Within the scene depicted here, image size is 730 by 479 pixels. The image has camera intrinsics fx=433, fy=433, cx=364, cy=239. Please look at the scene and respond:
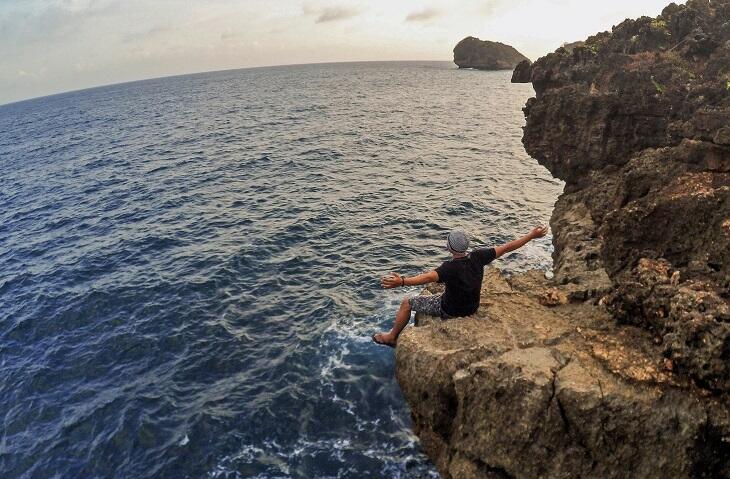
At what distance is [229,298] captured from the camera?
21172 mm

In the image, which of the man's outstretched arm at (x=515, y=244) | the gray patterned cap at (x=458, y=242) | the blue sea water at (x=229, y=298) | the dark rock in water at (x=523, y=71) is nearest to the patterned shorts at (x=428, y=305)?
the gray patterned cap at (x=458, y=242)

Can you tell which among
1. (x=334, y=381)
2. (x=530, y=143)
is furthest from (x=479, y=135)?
(x=334, y=381)

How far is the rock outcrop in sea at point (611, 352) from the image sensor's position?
762 cm

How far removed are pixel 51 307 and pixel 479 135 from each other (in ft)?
162

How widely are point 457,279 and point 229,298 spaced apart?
1381 cm

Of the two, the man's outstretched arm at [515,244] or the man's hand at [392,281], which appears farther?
the man's outstretched arm at [515,244]

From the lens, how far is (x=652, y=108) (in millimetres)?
21469

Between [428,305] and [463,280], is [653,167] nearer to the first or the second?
[463,280]

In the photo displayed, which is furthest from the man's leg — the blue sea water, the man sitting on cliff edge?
the blue sea water

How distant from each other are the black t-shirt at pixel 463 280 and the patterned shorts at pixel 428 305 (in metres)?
0.14

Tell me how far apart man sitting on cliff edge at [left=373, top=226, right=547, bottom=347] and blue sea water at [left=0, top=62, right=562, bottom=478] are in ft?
13.8

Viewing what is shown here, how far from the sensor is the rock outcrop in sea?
25.0ft

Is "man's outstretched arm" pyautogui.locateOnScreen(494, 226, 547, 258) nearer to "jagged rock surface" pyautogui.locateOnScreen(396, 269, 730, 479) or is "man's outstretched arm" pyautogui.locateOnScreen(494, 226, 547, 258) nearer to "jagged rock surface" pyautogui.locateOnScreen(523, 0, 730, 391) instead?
"jagged rock surface" pyautogui.locateOnScreen(396, 269, 730, 479)

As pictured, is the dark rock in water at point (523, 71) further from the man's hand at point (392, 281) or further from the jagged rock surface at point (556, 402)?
the man's hand at point (392, 281)
